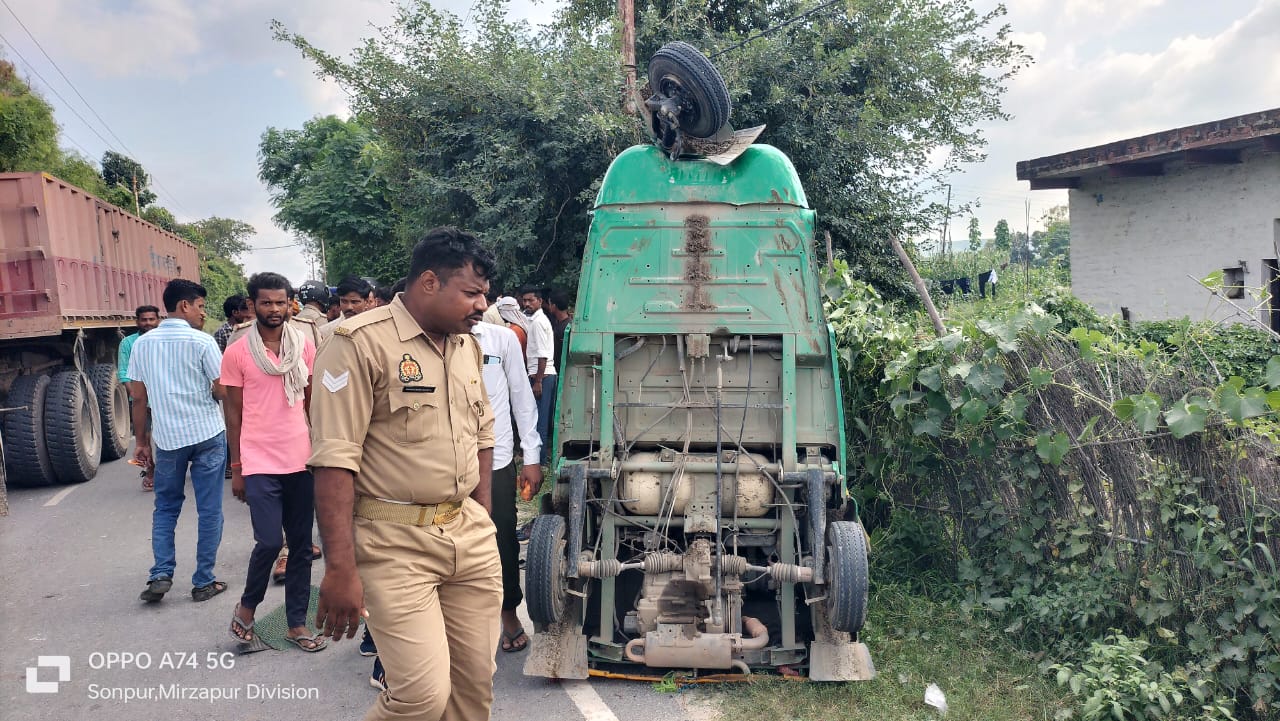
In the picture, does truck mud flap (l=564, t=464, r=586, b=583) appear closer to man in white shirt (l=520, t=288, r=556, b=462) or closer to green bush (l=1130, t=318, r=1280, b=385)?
green bush (l=1130, t=318, r=1280, b=385)

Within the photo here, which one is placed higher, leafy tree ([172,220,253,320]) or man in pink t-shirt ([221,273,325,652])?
leafy tree ([172,220,253,320])

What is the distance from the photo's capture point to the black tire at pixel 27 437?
9.10 meters

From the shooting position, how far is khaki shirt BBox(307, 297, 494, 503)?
9.04 feet

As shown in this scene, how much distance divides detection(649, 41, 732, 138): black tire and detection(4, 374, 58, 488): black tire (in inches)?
301

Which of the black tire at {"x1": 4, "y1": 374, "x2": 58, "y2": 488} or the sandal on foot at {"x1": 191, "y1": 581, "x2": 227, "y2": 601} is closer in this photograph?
the sandal on foot at {"x1": 191, "y1": 581, "x2": 227, "y2": 601}

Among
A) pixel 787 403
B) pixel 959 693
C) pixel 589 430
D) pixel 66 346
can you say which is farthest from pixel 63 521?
pixel 959 693

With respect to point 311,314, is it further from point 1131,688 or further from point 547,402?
point 1131,688

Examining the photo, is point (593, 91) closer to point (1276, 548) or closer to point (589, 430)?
point (589, 430)

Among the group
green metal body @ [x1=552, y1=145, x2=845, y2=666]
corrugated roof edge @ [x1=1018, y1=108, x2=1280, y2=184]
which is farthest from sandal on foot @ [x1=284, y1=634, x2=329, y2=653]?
corrugated roof edge @ [x1=1018, y1=108, x2=1280, y2=184]

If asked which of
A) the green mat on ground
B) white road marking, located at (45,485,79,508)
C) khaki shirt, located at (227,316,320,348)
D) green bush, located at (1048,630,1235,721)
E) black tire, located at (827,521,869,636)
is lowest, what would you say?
the green mat on ground

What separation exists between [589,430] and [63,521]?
18.9ft

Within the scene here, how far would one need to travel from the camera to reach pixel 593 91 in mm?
10359

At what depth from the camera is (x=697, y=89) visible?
525cm

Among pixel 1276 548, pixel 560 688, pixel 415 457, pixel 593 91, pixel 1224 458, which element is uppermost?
pixel 593 91
